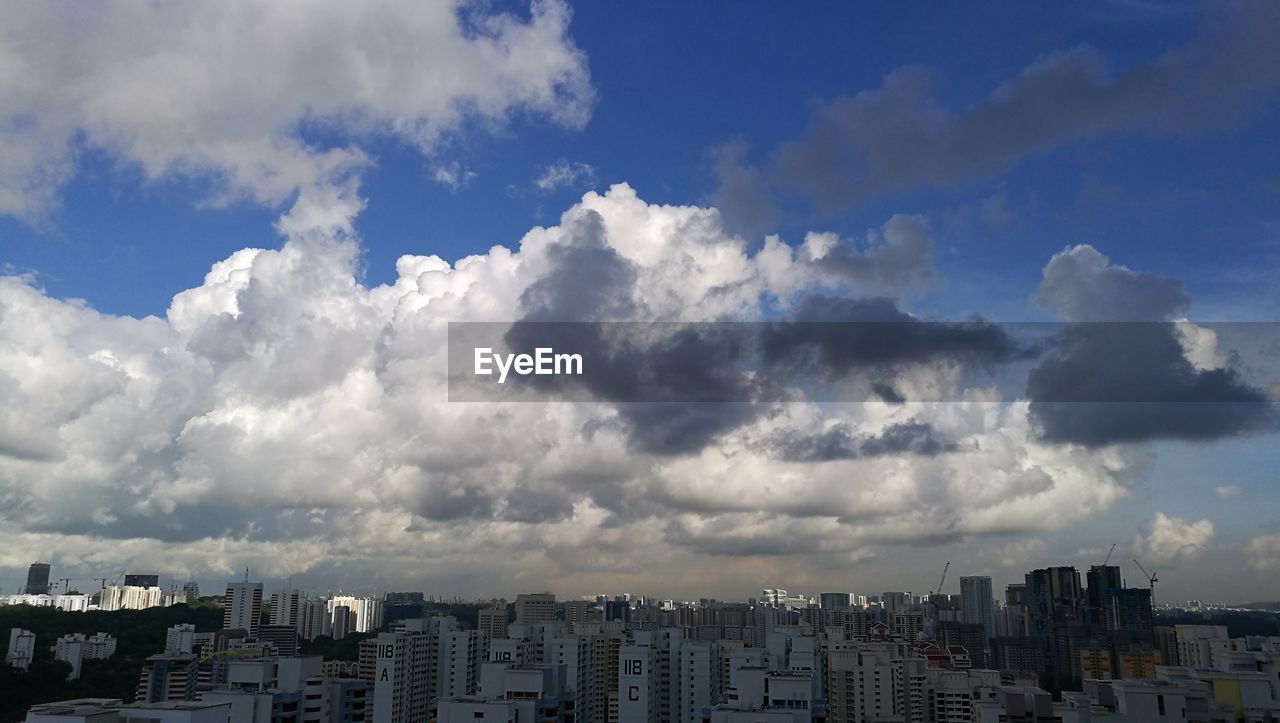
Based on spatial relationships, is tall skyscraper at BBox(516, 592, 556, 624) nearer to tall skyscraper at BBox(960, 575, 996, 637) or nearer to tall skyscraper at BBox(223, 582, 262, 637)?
tall skyscraper at BBox(223, 582, 262, 637)

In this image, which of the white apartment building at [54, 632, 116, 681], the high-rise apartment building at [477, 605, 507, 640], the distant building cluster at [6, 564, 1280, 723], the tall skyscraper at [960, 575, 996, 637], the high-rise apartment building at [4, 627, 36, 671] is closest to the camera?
the distant building cluster at [6, 564, 1280, 723]

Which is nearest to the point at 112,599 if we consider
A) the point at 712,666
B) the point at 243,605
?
the point at 243,605

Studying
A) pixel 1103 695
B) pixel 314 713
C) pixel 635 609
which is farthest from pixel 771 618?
pixel 314 713

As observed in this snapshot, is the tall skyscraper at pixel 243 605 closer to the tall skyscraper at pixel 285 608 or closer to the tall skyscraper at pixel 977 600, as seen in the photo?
the tall skyscraper at pixel 285 608

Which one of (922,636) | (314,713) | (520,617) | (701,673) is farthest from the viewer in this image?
(520,617)

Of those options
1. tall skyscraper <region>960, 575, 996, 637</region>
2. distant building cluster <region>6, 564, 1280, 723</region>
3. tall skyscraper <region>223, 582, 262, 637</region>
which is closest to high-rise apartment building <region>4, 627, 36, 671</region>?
distant building cluster <region>6, 564, 1280, 723</region>

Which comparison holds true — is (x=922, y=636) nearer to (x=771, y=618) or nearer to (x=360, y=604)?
(x=771, y=618)
